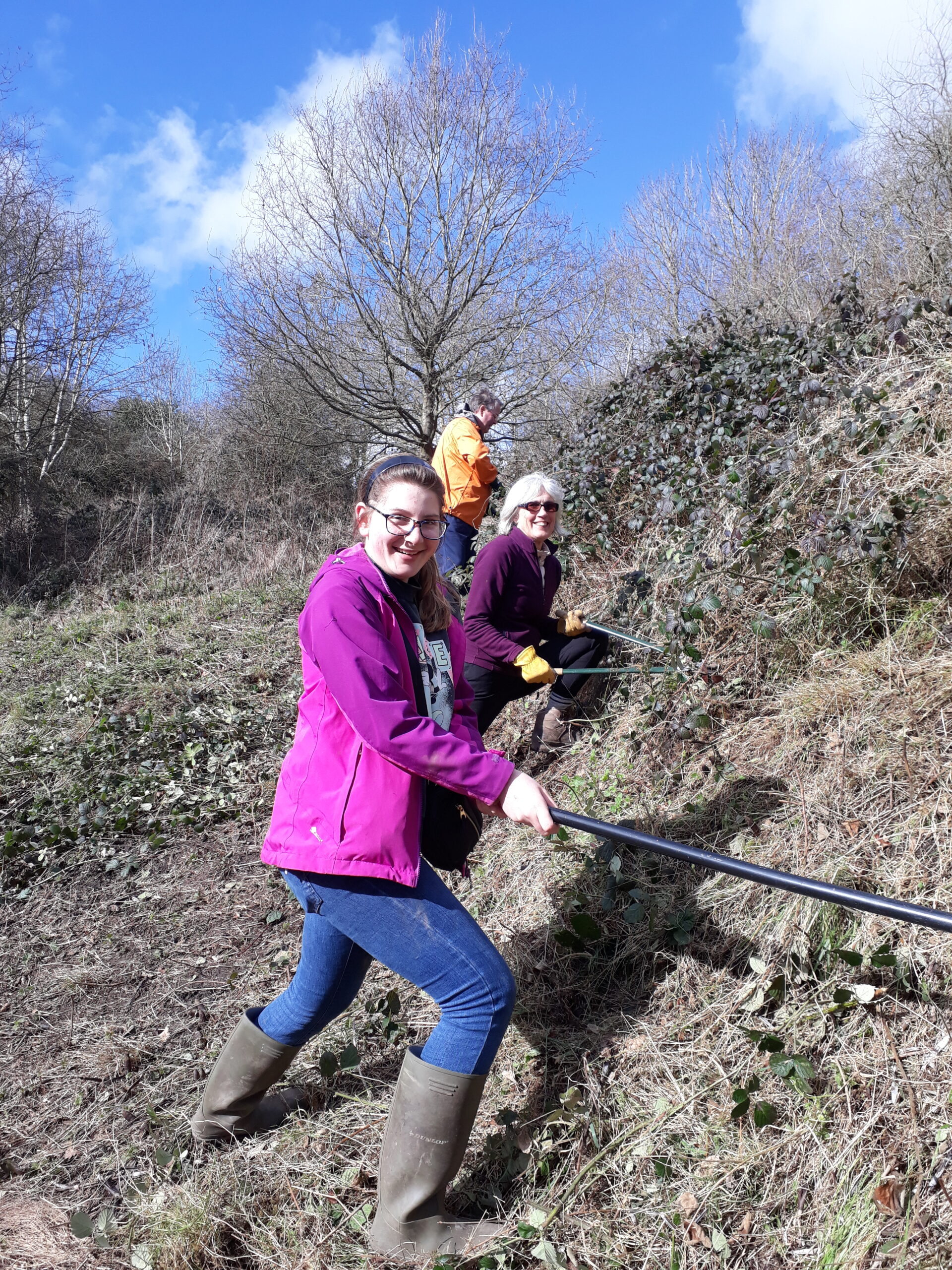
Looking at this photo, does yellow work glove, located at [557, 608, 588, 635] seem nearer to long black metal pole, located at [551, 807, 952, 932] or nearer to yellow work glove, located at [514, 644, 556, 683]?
yellow work glove, located at [514, 644, 556, 683]

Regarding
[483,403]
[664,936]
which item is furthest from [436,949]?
[483,403]

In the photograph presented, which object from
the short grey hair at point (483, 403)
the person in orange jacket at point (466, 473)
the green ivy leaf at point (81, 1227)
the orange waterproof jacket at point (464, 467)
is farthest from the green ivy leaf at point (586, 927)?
the short grey hair at point (483, 403)

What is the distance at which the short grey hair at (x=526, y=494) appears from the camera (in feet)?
14.7

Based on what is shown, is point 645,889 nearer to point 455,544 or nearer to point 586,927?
point 586,927

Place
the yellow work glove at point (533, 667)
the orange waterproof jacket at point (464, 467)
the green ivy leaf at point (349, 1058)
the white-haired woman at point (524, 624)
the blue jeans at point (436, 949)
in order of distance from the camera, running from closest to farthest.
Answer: the blue jeans at point (436, 949), the green ivy leaf at point (349, 1058), the yellow work glove at point (533, 667), the white-haired woman at point (524, 624), the orange waterproof jacket at point (464, 467)

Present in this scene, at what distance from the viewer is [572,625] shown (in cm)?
468

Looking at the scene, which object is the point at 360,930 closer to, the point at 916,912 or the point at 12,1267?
the point at 916,912

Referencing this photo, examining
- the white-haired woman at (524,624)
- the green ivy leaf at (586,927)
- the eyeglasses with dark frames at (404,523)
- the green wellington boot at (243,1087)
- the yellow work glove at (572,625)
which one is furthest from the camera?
the yellow work glove at (572,625)

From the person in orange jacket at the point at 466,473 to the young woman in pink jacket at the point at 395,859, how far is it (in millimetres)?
3860

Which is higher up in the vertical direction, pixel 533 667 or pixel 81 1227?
pixel 533 667

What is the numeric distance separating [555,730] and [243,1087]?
2.68 m

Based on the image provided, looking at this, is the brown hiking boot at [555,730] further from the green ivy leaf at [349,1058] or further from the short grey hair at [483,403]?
the short grey hair at [483,403]

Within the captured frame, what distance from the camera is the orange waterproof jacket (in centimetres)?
607

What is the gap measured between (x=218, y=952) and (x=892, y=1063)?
2.84m
